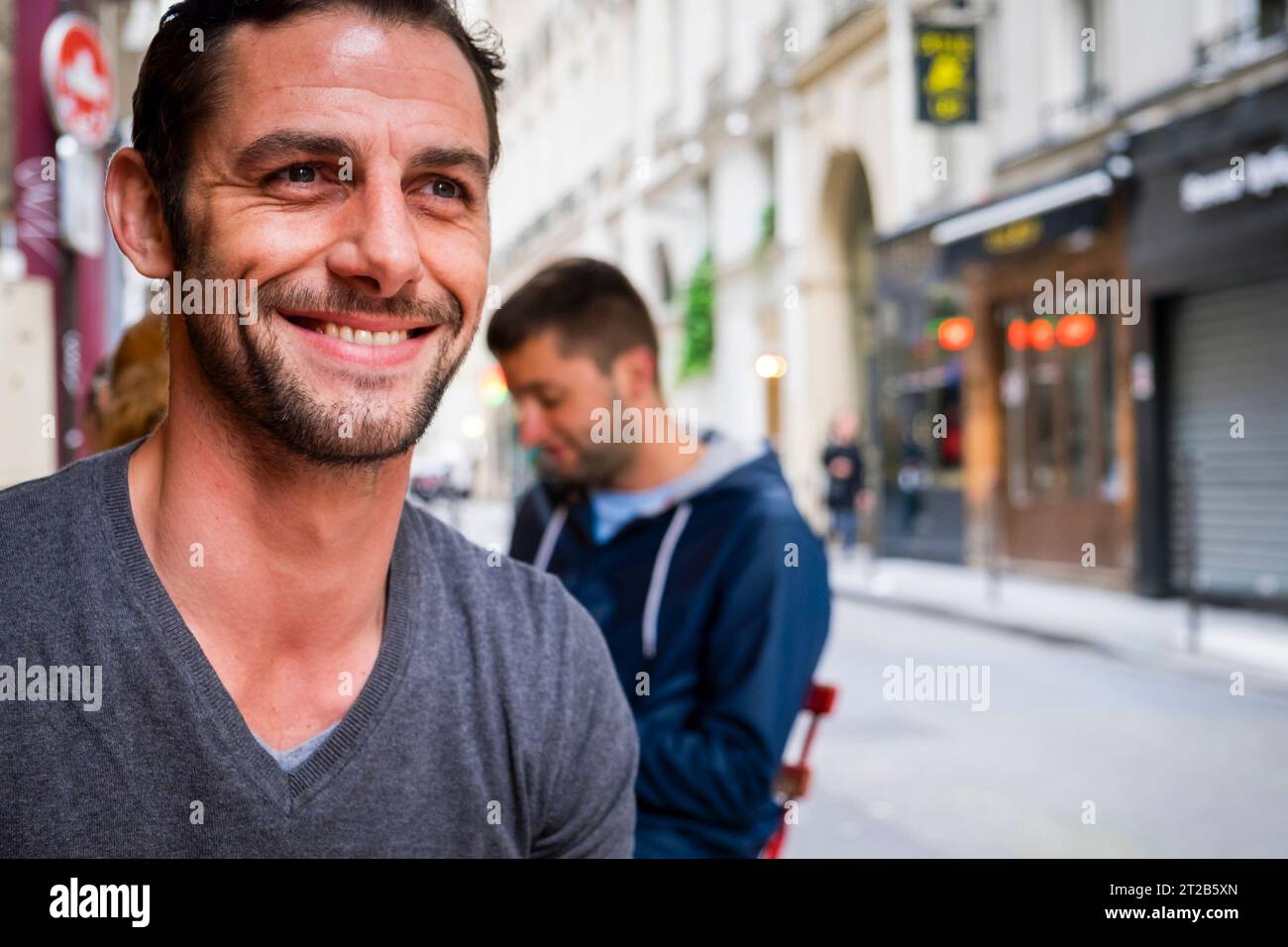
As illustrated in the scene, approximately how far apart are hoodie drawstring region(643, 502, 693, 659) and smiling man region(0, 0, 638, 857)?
90cm

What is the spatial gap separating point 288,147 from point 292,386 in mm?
188

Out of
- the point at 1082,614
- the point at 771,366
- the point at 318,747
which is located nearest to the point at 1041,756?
the point at 1082,614

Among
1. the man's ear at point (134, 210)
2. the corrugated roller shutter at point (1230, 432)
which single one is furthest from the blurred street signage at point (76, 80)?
the corrugated roller shutter at point (1230, 432)

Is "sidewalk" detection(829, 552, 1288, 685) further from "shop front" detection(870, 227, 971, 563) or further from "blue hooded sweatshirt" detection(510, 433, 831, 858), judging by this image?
"blue hooded sweatshirt" detection(510, 433, 831, 858)

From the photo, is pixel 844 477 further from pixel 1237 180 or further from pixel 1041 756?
pixel 1041 756

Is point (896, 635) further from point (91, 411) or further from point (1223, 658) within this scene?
point (91, 411)

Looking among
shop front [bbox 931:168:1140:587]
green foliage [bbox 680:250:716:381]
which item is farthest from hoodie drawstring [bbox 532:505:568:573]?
green foliage [bbox 680:250:716:381]

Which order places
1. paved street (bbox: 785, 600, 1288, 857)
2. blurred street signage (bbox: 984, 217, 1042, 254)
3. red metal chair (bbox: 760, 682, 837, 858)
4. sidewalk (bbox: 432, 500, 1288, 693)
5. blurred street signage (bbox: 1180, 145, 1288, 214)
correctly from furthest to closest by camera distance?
blurred street signage (bbox: 984, 217, 1042, 254) → blurred street signage (bbox: 1180, 145, 1288, 214) → sidewalk (bbox: 432, 500, 1288, 693) → paved street (bbox: 785, 600, 1288, 857) → red metal chair (bbox: 760, 682, 837, 858)

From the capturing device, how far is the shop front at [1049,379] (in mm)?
12375

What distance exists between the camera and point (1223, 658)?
8266 millimetres

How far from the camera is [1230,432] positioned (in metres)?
11.0

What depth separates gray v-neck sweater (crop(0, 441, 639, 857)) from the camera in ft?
3.54

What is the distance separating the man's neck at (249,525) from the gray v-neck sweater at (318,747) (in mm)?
29
